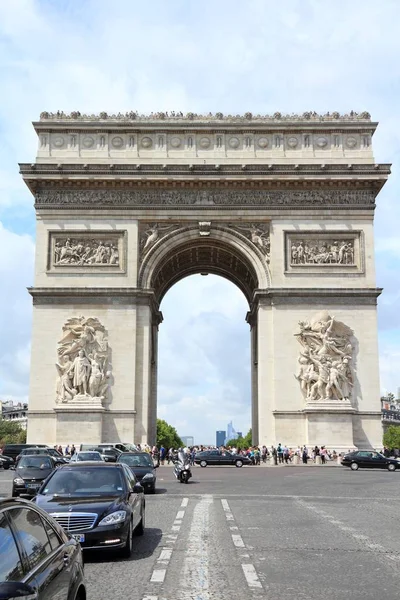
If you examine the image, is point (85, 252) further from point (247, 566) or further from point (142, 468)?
point (247, 566)

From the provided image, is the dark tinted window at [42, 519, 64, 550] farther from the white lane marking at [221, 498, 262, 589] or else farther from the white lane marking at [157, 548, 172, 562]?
the white lane marking at [157, 548, 172, 562]

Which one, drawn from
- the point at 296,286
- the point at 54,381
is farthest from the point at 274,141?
the point at 54,381

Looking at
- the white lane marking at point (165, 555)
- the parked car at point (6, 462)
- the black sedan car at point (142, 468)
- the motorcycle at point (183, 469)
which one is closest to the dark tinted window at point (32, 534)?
the white lane marking at point (165, 555)

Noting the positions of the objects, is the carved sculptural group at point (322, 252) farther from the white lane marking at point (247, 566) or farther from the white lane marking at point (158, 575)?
the white lane marking at point (158, 575)

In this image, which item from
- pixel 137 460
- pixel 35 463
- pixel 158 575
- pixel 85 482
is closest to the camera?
pixel 158 575

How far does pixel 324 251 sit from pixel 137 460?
23.4m

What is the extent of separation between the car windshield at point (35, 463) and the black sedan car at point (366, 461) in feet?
63.6

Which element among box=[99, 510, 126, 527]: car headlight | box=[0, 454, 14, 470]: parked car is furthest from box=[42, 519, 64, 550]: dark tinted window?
box=[0, 454, 14, 470]: parked car

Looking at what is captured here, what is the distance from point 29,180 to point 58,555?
40047 mm

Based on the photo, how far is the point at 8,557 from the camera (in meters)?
4.55

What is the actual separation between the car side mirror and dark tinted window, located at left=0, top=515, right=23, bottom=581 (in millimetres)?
134

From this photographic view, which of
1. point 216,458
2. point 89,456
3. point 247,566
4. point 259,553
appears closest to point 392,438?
point 216,458

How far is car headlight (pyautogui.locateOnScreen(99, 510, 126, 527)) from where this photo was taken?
10.1m

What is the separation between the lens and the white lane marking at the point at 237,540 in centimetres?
1149
